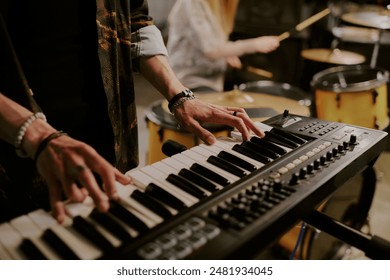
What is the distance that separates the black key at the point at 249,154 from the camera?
1.27 m

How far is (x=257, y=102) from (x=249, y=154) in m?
1.49

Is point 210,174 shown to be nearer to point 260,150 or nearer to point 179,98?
point 260,150

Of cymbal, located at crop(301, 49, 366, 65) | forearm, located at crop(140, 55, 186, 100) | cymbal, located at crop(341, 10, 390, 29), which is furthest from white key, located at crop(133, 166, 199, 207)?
cymbal, located at crop(301, 49, 366, 65)

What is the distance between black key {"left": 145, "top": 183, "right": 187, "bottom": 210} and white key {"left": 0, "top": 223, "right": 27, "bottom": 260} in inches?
13.1

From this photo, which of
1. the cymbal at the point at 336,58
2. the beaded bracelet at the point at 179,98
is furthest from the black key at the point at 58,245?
the cymbal at the point at 336,58

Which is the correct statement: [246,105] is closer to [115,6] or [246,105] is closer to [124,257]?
[115,6]

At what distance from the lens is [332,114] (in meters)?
3.35

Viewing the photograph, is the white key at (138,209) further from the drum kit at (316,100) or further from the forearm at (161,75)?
the drum kit at (316,100)

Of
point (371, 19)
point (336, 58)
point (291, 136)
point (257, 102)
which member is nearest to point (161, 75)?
point (291, 136)

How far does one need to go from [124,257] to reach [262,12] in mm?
5675

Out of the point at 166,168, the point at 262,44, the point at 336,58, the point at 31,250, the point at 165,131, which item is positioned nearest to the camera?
the point at 31,250

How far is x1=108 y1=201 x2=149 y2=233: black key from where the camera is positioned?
2.99ft

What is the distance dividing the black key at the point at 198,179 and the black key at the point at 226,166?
11 centimetres

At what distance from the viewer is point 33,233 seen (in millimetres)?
882
